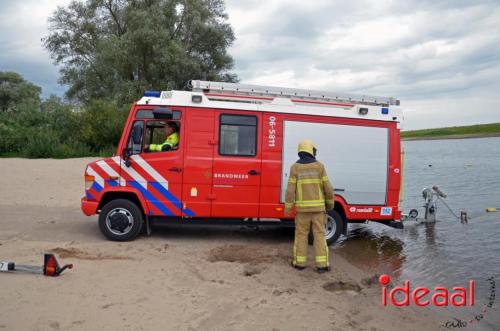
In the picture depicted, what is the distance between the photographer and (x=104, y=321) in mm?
4758

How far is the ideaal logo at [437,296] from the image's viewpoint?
19.9 feet

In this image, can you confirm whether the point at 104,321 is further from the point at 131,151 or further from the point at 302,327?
the point at 131,151

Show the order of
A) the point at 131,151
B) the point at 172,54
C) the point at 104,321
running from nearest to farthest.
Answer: the point at 104,321
the point at 131,151
the point at 172,54

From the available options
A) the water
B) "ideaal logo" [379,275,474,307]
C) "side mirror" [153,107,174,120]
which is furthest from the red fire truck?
"ideaal logo" [379,275,474,307]

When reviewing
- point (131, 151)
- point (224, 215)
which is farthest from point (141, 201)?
point (224, 215)

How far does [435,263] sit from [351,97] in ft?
11.3

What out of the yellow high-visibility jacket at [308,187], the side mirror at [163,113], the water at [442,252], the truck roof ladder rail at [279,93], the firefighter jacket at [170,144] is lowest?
the water at [442,252]

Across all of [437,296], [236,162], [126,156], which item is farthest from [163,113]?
[437,296]

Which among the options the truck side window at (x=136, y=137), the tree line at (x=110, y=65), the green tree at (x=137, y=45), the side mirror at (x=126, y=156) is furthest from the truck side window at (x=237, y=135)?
the green tree at (x=137, y=45)

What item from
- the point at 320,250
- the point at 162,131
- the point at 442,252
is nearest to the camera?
the point at 320,250

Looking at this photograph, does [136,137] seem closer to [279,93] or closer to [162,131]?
[162,131]

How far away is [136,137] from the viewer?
8180 mm

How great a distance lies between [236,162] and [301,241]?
201cm

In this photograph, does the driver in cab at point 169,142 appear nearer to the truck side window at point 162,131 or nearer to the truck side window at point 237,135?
the truck side window at point 162,131
